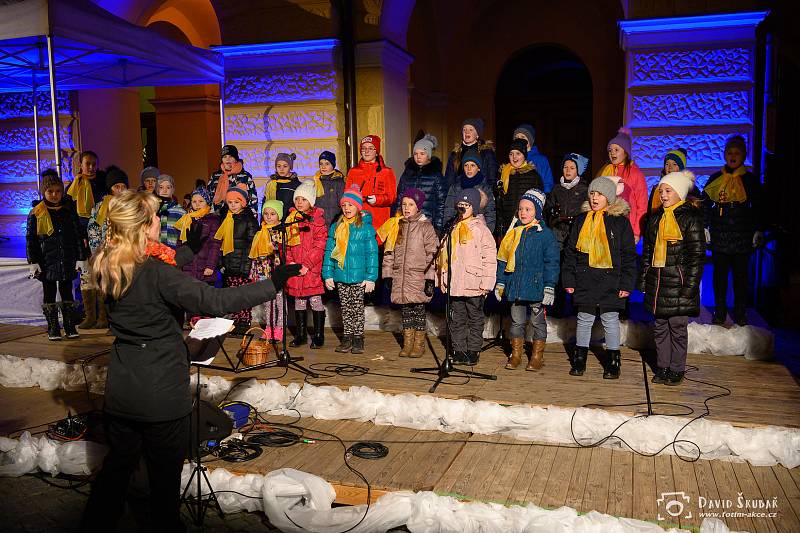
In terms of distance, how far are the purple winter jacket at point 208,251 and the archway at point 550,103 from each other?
9.51 metres

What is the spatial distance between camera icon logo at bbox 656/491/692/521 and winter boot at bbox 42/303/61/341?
6.59m

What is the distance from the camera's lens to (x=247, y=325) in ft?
27.6

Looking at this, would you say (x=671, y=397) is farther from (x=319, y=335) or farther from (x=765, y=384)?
(x=319, y=335)

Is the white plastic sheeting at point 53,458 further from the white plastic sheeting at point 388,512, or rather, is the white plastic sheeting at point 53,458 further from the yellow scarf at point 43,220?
the yellow scarf at point 43,220

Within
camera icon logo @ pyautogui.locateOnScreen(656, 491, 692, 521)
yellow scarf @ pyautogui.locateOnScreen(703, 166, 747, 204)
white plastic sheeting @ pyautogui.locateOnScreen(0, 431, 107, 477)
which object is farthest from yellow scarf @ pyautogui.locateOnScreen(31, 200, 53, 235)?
yellow scarf @ pyautogui.locateOnScreen(703, 166, 747, 204)

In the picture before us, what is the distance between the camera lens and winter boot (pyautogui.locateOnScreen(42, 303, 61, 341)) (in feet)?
27.0

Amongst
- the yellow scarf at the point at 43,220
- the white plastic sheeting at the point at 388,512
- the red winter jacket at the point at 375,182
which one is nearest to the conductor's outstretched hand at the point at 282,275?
the white plastic sheeting at the point at 388,512

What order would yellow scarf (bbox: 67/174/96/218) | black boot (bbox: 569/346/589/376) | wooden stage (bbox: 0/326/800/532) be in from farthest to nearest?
yellow scarf (bbox: 67/174/96/218) < black boot (bbox: 569/346/589/376) < wooden stage (bbox: 0/326/800/532)

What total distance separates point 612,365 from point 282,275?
12.4 feet

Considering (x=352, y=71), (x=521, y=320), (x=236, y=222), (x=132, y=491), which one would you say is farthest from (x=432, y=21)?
(x=132, y=491)

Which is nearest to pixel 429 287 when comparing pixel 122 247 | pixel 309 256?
pixel 309 256

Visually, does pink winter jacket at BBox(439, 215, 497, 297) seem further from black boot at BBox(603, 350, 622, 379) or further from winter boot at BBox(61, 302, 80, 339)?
winter boot at BBox(61, 302, 80, 339)

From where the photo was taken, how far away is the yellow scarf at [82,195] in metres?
9.37

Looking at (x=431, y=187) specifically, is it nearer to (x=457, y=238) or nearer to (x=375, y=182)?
(x=375, y=182)
